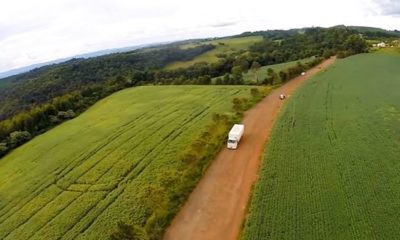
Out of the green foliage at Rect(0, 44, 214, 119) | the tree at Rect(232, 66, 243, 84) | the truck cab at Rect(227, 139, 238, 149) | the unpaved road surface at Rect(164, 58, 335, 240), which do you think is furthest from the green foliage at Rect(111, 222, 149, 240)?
the green foliage at Rect(0, 44, 214, 119)

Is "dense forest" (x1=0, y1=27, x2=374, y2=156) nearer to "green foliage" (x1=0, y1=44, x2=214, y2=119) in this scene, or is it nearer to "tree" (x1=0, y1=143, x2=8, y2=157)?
"green foliage" (x1=0, y1=44, x2=214, y2=119)

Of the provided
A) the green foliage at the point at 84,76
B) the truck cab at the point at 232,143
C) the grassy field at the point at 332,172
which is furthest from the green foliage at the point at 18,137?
the green foliage at the point at 84,76

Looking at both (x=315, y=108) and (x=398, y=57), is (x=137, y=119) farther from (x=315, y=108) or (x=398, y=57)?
(x=398, y=57)

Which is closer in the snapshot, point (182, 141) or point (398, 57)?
point (182, 141)

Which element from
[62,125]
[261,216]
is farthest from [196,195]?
[62,125]

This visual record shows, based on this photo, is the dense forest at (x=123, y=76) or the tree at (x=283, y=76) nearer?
the dense forest at (x=123, y=76)

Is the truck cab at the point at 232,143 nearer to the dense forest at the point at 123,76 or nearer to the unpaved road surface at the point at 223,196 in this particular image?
the unpaved road surface at the point at 223,196
